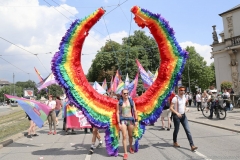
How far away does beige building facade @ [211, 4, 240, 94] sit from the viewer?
27344mm

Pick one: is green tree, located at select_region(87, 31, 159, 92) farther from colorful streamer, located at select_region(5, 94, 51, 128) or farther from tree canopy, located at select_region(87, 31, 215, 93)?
colorful streamer, located at select_region(5, 94, 51, 128)

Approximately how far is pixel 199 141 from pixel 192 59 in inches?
2074

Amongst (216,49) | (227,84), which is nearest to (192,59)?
(216,49)

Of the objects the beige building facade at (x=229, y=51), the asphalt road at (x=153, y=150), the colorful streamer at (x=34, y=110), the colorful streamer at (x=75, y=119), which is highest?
the beige building facade at (x=229, y=51)

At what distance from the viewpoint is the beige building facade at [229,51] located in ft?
89.7

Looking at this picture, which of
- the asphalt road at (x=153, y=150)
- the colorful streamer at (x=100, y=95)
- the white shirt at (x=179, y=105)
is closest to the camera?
the asphalt road at (x=153, y=150)

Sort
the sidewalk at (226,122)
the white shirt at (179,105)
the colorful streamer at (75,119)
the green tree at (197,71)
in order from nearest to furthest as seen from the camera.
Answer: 1. the white shirt at (179,105)
2. the sidewalk at (226,122)
3. the colorful streamer at (75,119)
4. the green tree at (197,71)

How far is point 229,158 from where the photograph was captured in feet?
21.3

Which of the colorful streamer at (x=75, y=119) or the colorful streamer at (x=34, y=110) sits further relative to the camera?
the colorful streamer at (x=75, y=119)

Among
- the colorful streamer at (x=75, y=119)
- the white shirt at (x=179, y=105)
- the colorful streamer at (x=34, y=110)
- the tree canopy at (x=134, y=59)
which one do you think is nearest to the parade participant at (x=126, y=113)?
the white shirt at (x=179, y=105)

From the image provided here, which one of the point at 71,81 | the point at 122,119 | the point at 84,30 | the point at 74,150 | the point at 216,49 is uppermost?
the point at 216,49

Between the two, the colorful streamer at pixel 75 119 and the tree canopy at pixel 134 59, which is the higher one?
the tree canopy at pixel 134 59

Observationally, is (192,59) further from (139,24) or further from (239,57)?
(139,24)

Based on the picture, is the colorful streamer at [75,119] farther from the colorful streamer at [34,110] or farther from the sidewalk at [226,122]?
the sidewalk at [226,122]
